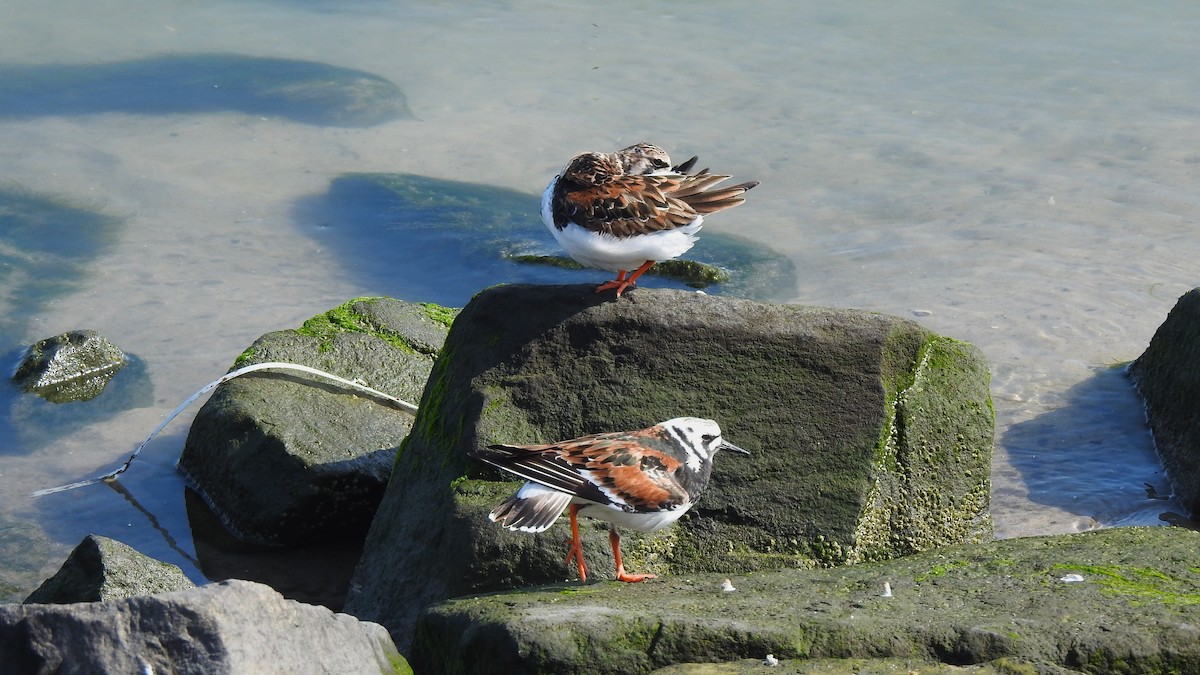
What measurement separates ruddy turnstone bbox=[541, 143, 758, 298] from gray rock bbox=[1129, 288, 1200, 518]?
3729mm

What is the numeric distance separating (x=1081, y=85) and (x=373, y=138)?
32.1 feet

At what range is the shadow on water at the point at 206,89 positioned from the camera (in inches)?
658

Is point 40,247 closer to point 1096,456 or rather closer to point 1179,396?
point 1096,456

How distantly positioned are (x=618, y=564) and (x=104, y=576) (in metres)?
2.70

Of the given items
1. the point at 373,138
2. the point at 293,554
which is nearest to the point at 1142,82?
the point at 373,138

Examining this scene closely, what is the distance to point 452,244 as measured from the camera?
1312 centimetres

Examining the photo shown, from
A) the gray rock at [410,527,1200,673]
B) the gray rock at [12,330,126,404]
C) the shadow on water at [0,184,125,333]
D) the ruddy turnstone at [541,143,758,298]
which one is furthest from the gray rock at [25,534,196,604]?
the shadow on water at [0,184,125,333]

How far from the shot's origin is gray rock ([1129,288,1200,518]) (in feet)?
26.4

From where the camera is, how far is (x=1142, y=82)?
55.6 ft

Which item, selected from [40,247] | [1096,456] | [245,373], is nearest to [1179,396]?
[1096,456]

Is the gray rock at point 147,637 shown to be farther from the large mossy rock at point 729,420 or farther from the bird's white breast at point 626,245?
the bird's white breast at point 626,245

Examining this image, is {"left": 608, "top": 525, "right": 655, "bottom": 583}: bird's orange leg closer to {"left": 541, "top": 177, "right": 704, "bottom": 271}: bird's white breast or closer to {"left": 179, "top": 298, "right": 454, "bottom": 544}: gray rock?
{"left": 541, "top": 177, "right": 704, "bottom": 271}: bird's white breast

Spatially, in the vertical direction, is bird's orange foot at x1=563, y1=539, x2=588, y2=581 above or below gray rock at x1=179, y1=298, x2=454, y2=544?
above

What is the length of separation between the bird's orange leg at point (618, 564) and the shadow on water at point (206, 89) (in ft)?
38.3
